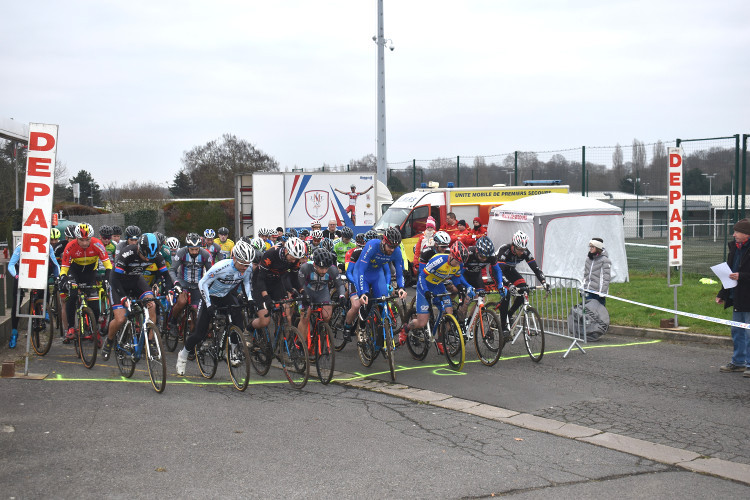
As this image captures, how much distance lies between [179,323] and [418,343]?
12.8 ft

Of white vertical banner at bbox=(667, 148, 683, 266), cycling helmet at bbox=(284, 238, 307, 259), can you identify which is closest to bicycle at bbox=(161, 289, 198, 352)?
cycling helmet at bbox=(284, 238, 307, 259)

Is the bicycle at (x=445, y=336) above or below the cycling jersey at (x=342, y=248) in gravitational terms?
below

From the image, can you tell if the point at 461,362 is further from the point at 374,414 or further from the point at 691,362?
the point at 691,362

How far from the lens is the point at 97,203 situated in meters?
87.4

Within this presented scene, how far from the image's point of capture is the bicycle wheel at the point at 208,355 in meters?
9.15

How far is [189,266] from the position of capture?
37.2 ft

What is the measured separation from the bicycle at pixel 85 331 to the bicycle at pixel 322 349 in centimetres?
310

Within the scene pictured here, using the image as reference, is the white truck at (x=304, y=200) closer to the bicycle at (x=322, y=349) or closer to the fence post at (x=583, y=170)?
the fence post at (x=583, y=170)

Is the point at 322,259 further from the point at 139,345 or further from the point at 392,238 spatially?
the point at 139,345

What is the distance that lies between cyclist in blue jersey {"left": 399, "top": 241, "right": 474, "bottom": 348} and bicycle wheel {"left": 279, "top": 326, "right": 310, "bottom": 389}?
1.64m

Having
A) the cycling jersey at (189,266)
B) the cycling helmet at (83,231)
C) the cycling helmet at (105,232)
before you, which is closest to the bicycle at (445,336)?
the cycling jersey at (189,266)

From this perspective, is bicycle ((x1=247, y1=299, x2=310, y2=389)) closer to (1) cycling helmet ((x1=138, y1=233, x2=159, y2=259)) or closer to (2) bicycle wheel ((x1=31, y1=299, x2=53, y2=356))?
(1) cycling helmet ((x1=138, y1=233, x2=159, y2=259))

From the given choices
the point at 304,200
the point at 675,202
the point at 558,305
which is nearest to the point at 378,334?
the point at 558,305

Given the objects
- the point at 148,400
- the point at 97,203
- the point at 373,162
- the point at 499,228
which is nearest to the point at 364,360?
the point at 148,400
